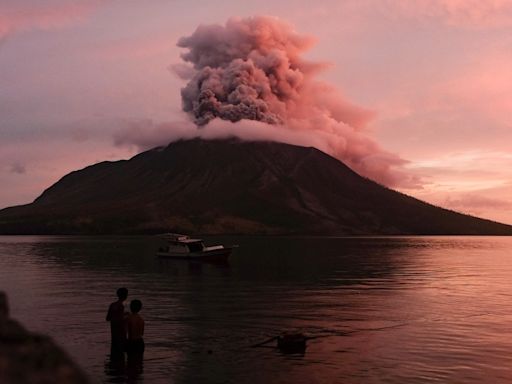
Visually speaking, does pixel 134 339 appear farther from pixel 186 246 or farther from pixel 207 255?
pixel 186 246

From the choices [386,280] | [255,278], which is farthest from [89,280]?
[386,280]

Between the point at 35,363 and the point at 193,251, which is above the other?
the point at 35,363

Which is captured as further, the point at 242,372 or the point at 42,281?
the point at 42,281

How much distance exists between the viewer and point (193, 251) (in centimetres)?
10744

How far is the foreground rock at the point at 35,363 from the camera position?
4.44m

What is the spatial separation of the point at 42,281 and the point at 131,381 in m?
50.9

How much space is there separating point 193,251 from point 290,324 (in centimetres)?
7001

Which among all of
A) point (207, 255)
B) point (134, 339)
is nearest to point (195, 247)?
point (207, 255)

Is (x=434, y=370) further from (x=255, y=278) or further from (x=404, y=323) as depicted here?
(x=255, y=278)

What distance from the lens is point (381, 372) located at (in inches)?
1028

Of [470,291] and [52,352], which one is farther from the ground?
[52,352]

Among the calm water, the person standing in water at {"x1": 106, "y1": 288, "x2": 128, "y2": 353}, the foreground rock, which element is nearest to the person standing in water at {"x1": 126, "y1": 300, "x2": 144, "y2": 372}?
the person standing in water at {"x1": 106, "y1": 288, "x2": 128, "y2": 353}

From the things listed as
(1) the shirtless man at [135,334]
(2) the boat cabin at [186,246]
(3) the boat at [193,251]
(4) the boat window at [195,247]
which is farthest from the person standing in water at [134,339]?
(4) the boat window at [195,247]

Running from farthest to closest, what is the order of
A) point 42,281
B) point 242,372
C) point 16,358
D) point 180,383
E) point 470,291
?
1. point 42,281
2. point 470,291
3. point 242,372
4. point 180,383
5. point 16,358
